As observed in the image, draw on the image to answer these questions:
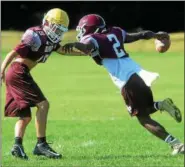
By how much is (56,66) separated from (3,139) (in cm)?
1821

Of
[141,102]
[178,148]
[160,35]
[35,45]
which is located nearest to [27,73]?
[35,45]

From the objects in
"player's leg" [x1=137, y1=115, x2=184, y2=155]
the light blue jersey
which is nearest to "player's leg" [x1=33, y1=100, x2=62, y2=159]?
the light blue jersey

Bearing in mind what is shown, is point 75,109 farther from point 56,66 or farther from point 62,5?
point 62,5

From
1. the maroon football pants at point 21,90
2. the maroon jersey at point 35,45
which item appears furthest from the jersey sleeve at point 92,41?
the maroon football pants at point 21,90

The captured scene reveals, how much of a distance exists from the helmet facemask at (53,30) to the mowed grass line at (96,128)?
4.81ft

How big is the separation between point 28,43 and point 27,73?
43cm

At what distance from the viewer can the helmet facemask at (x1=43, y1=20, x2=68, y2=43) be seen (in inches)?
309

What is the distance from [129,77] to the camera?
7.71 m

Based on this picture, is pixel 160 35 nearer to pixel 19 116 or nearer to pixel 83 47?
pixel 83 47

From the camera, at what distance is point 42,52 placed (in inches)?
313

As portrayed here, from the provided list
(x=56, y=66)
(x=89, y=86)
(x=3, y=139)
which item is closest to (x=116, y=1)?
(x=56, y=66)

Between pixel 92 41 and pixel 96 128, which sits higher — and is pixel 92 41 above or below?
above

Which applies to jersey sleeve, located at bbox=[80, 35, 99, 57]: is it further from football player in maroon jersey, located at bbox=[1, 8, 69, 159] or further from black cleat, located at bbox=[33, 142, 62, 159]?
black cleat, located at bbox=[33, 142, 62, 159]

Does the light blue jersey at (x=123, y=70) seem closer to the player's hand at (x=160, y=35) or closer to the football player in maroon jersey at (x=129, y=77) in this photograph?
the football player in maroon jersey at (x=129, y=77)
